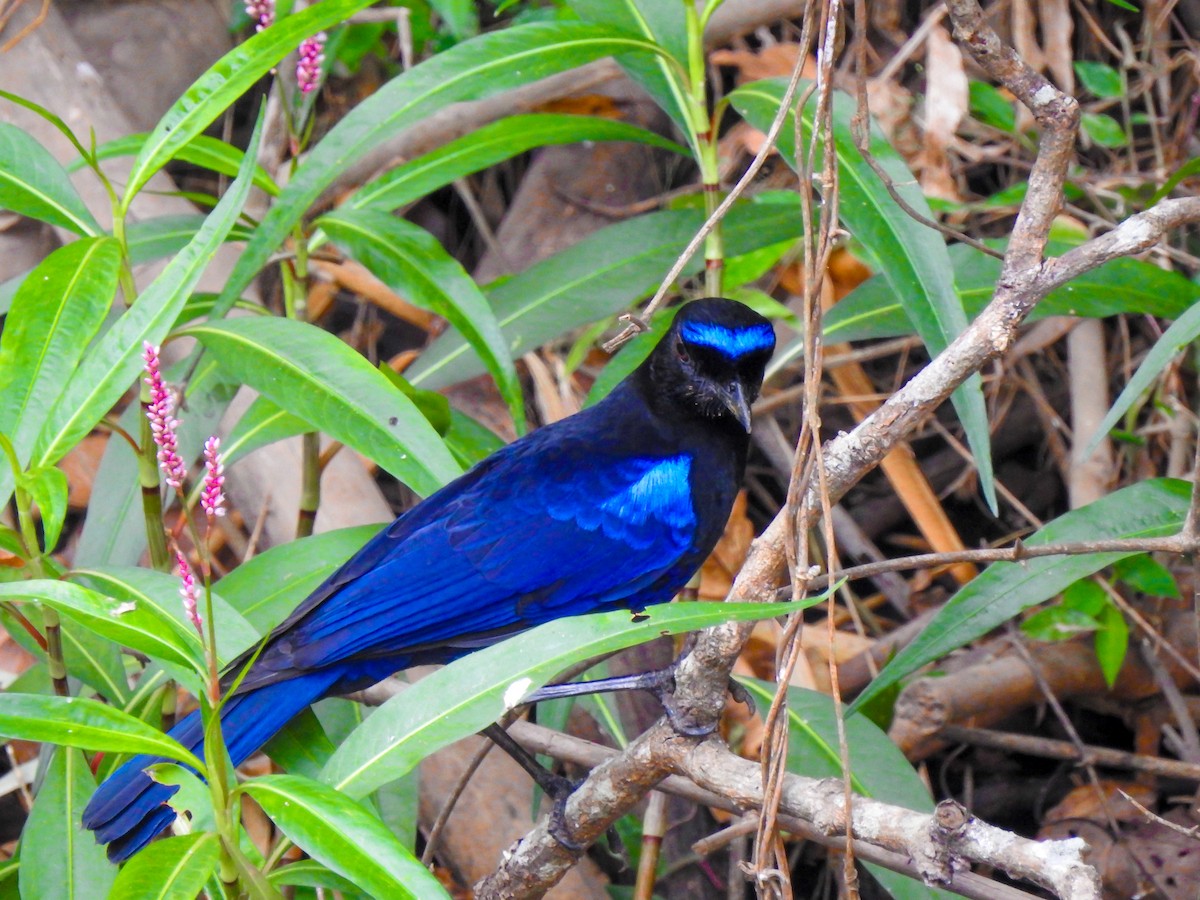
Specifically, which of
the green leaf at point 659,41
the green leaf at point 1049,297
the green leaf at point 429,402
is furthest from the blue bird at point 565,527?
the green leaf at point 659,41

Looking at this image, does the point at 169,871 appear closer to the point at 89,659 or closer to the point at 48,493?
the point at 48,493

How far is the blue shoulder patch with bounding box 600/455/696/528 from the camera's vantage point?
308cm

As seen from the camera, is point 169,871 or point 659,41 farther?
point 659,41

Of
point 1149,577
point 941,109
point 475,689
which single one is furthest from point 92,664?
point 941,109

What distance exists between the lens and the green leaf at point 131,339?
233 centimetres

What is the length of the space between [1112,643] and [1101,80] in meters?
1.89

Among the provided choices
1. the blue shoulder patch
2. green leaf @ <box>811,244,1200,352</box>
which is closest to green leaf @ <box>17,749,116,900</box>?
the blue shoulder patch

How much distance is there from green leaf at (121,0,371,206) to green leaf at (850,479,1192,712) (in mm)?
1666

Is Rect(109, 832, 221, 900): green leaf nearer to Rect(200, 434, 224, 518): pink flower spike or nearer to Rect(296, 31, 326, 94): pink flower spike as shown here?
Rect(200, 434, 224, 518): pink flower spike

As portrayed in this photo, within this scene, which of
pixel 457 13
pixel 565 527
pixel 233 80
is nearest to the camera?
pixel 233 80

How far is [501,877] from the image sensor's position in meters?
2.66

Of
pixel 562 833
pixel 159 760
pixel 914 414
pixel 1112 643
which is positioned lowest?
pixel 1112 643

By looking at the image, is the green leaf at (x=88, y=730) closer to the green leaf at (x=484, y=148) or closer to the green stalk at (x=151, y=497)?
the green stalk at (x=151, y=497)

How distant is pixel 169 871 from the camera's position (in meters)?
1.76
